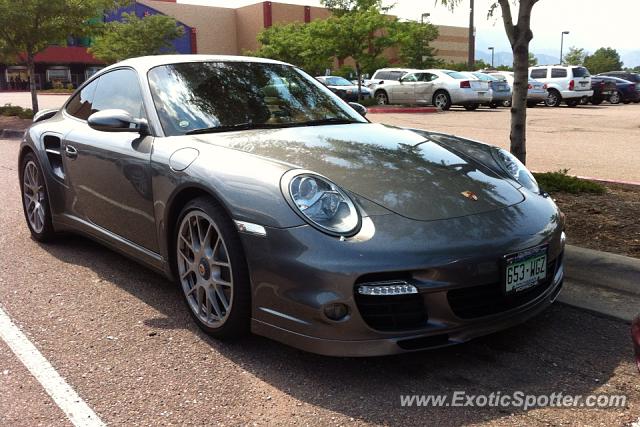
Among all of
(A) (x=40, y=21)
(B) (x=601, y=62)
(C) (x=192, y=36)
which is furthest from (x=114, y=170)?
(B) (x=601, y=62)

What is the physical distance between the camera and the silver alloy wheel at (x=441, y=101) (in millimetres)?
22719

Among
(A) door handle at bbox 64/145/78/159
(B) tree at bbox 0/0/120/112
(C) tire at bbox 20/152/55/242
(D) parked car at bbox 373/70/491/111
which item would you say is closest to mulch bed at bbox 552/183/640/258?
(A) door handle at bbox 64/145/78/159

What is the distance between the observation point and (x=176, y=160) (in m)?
3.36

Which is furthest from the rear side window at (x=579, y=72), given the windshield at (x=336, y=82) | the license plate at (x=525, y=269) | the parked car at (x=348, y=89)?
the license plate at (x=525, y=269)

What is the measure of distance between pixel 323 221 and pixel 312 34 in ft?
79.0

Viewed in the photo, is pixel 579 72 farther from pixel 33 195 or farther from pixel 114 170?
pixel 114 170

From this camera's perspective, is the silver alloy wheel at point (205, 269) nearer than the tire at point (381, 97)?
Yes

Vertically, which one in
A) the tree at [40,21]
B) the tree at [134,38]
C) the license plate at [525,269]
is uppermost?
the tree at [134,38]

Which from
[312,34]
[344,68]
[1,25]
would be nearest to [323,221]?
[1,25]

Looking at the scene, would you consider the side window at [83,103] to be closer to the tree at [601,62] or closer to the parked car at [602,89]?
the parked car at [602,89]

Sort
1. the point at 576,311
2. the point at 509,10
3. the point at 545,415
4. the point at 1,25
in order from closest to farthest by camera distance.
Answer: the point at 545,415 < the point at 576,311 < the point at 509,10 < the point at 1,25

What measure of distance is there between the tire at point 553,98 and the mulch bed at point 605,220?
19.9m

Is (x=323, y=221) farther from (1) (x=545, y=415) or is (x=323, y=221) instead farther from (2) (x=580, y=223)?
(2) (x=580, y=223)

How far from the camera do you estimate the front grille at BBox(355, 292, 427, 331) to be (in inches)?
103
